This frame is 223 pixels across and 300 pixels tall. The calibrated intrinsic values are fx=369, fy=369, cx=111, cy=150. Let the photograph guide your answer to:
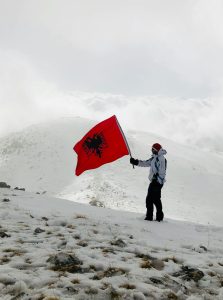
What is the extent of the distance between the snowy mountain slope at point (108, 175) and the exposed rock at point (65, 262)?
75.0 ft

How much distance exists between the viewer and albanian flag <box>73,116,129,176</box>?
13000 millimetres

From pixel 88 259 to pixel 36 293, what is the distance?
170cm

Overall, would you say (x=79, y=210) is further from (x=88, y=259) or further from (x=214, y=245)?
(x=88, y=259)

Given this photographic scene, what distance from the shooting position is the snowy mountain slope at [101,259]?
5281 mm

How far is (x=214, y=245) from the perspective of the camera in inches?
365

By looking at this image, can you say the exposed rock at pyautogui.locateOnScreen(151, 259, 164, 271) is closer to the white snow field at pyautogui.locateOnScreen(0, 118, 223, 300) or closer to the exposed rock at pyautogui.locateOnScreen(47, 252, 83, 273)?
the white snow field at pyautogui.locateOnScreen(0, 118, 223, 300)

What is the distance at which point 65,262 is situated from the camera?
20.7 feet

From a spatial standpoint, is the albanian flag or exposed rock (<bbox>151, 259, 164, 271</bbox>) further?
the albanian flag

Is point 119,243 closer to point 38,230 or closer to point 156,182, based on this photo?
point 38,230

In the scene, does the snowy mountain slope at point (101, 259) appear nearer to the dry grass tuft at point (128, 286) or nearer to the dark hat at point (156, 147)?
the dry grass tuft at point (128, 286)

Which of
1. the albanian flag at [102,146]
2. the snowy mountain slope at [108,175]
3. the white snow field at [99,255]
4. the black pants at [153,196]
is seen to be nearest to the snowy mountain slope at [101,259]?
the white snow field at [99,255]

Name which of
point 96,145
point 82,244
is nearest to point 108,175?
point 96,145

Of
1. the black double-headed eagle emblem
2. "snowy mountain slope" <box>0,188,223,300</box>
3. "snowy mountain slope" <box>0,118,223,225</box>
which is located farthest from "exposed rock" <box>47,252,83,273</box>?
"snowy mountain slope" <box>0,118,223,225</box>

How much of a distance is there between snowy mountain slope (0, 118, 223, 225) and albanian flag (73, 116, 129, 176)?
16.6 metres
